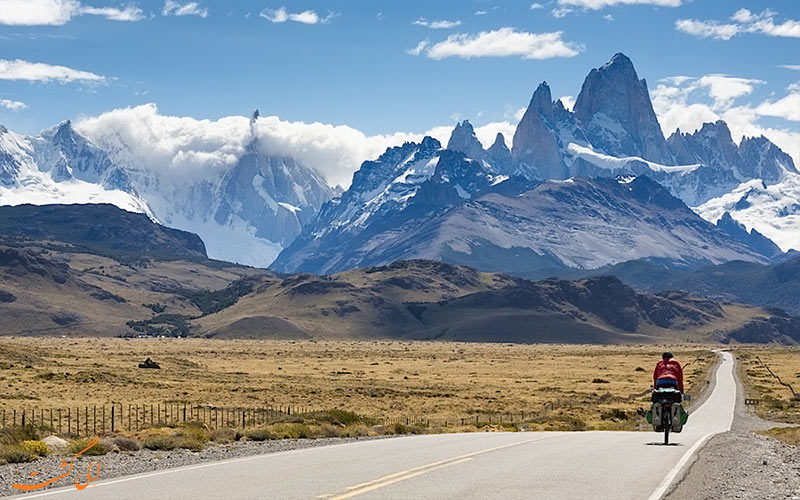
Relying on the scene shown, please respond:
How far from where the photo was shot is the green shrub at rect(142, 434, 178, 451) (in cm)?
2953

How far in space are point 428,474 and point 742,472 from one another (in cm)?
838

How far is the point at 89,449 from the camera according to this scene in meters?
27.5

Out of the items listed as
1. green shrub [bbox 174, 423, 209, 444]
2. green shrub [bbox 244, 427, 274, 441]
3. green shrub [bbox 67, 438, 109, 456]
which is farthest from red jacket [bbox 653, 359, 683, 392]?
green shrub [bbox 67, 438, 109, 456]

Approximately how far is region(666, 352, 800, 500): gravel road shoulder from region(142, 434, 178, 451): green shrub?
594 inches

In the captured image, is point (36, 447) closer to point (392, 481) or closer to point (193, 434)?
point (193, 434)

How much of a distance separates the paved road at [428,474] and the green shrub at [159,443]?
13.5ft

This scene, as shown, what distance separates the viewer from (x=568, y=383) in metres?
104

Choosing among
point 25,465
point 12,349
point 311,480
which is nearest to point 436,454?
point 311,480

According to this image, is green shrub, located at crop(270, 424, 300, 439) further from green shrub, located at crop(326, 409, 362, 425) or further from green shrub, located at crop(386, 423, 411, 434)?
green shrub, located at crop(326, 409, 362, 425)

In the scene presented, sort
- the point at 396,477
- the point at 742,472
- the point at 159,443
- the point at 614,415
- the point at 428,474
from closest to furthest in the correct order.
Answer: the point at 396,477 → the point at 428,474 → the point at 742,472 → the point at 159,443 → the point at 614,415

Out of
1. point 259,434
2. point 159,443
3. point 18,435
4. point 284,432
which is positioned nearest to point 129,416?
point 284,432

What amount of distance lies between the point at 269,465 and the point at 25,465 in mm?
6166

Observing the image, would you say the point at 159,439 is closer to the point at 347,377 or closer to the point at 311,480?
the point at 311,480

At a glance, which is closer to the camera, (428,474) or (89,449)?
(428,474)
